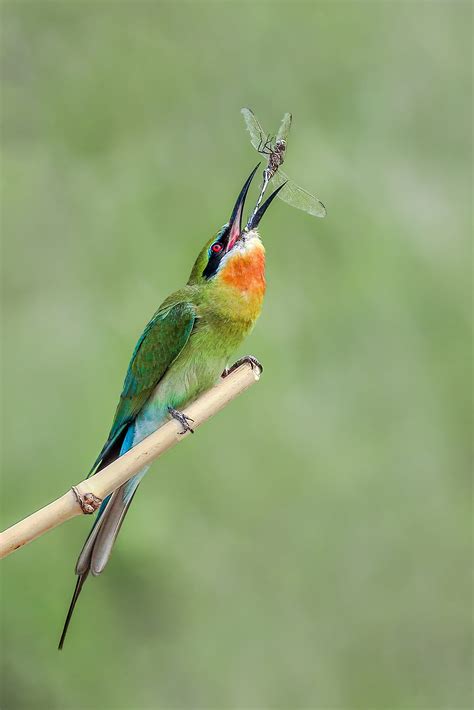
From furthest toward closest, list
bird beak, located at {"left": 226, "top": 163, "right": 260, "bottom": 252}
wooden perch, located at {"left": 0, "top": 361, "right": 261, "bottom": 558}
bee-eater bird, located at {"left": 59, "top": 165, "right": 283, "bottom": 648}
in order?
bee-eater bird, located at {"left": 59, "top": 165, "right": 283, "bottom": 648}, bird beak, located at {"left": 226, "top": 163, "right": 260, "bottom": 252}, wooden perch, located at {"left": 0, "top": 361, "right": 261, "bottom": 558}

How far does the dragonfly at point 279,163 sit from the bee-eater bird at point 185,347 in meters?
0.12

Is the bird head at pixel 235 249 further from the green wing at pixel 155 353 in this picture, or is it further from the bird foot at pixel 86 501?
the bird foot at pixel 86 501

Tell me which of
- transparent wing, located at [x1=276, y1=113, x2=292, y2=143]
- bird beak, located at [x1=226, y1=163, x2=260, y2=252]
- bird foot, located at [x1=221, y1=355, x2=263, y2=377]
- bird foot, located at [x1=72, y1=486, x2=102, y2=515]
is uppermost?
transparent wing, located at [x1=276, y1=113, x2=292, y2=143]

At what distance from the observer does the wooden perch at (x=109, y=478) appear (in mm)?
1010

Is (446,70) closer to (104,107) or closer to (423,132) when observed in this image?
(423,132)

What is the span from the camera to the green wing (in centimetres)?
139

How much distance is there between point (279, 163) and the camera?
4.11ft

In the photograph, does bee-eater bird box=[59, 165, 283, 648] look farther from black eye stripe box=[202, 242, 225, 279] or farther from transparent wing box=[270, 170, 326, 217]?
transparent wing box=[270, 170, 326, 217]

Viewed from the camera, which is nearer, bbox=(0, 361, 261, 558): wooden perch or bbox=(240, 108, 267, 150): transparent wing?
bbox=(0, 361, 261, 558): wooden perch

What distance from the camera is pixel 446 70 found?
133 inches

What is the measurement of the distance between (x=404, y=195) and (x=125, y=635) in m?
1.79

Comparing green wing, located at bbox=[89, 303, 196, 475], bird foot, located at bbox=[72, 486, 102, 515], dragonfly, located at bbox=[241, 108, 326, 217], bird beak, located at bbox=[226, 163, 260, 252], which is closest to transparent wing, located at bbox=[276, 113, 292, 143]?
dragonfly, located at bbox=[241, 108, 326, 217]

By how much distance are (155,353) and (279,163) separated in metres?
0.36

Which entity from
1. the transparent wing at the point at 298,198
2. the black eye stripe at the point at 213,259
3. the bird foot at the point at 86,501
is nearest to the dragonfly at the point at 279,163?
the transparent wing at the point at 298,198
